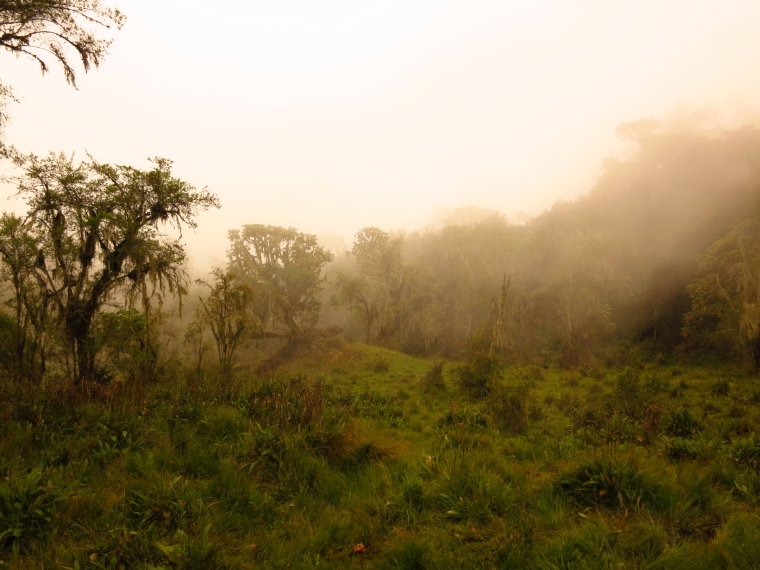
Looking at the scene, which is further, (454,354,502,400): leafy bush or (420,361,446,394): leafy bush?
(420,361,446,394): leafy bush

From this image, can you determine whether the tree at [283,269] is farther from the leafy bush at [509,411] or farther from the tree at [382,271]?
the leafy bush at [509,411]

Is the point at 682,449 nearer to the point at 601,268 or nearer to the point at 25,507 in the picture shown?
the point at 25,507

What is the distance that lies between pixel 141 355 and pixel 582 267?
31028 mm

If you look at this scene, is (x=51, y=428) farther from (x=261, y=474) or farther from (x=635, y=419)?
(x=635, y=419)

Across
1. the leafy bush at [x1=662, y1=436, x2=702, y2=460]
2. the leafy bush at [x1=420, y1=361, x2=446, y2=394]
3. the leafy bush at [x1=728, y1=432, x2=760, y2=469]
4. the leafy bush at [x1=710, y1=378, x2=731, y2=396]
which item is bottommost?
the leafy bush at [x1=710, y1=378, x2=731, y2=396]

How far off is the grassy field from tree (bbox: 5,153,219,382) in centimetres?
514

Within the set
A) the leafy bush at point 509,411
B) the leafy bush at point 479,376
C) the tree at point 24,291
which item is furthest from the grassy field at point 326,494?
the leafy bush at point 479,376

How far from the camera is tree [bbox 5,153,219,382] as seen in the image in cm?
997

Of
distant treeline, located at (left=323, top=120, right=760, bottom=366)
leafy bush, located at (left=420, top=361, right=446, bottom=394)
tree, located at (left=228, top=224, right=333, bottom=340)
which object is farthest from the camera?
tree, located at (left=228, top=224, right=333, bottom=340)

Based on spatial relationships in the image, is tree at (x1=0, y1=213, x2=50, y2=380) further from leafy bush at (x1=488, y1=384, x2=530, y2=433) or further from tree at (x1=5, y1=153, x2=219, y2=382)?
leafy bush at (x1=488, y1=384, x2=530, y2=433)

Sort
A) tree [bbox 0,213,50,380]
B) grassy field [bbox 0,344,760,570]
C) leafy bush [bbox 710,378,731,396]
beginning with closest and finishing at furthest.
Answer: grassy field [bbox 0,344,760,570]
tree [bbox 0,213,50,380]
leafy bush [bbox 710,378,731,396]

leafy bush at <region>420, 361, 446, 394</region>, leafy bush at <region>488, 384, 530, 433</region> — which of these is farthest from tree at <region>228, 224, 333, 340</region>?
leafy bush at <region>488, 384, 530, 433</region>

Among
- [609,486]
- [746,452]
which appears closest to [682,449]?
[746,452]

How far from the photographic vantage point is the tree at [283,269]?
94.5ft
